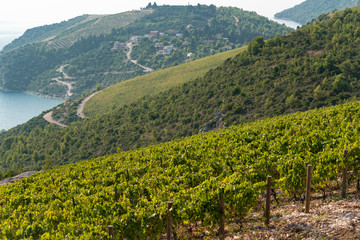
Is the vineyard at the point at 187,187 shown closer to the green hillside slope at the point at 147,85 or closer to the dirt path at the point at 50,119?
the green hillside slope at the point at 147,85

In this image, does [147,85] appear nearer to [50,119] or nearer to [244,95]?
[50,119]

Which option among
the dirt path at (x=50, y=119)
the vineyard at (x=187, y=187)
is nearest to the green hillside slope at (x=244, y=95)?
the dirt path at (x=50, y=119)

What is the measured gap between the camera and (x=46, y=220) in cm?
1451

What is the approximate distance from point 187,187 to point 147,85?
11091 cm

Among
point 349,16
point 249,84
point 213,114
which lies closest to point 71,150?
point 213,114

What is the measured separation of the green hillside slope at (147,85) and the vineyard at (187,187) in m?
93.1

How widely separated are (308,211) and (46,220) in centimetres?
1260

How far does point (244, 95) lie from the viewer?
212ft

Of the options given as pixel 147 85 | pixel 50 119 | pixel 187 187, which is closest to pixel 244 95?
pixel 187 187

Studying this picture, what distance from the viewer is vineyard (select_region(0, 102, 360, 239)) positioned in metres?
11.5

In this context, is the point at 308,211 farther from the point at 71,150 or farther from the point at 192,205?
the point at 71,150

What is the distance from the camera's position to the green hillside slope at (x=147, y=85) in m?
117

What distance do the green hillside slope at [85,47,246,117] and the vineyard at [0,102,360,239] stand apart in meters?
93.1

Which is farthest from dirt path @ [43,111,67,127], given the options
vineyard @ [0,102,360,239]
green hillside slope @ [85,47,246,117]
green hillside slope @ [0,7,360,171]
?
vineyard @ [0,102,360,239]
